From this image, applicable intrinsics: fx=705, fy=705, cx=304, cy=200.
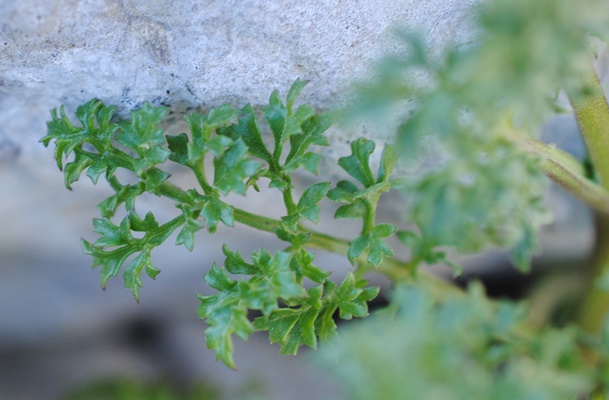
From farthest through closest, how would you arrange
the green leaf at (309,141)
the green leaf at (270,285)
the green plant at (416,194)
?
1. the green leaf at (309,141)
2. the green leaf at (270,285)
3. the green plant at (416,194)

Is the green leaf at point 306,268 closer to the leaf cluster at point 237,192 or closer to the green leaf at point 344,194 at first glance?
the leaf cluster at point 237,192

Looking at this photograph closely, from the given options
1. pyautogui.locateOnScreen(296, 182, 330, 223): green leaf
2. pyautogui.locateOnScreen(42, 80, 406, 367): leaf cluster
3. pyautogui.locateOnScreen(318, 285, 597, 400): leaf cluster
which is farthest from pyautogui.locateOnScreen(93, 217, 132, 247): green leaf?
pyautogui.locateOnScreen(318, 285, 597, 400): leaf cluster

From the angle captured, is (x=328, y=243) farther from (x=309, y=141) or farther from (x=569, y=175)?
(x=569, y=175)

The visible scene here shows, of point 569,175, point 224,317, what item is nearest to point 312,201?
point 224,317

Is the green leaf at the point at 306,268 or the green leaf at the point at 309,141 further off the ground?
the green leaf at the point at 309,141

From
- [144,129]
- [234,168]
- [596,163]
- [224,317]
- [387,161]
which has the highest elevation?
[144,129]

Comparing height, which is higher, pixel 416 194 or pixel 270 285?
pixel 416 194

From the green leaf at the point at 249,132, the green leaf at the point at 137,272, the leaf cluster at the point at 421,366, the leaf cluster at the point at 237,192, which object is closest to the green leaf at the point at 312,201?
the leaf cluster at the point at 237,192

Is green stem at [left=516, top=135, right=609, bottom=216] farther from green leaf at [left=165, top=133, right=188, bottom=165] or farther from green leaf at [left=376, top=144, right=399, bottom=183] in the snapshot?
green leaf at [left=165, top=133, right=188, bottom=165]
